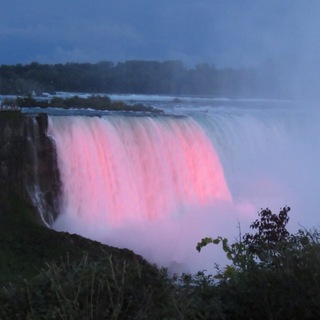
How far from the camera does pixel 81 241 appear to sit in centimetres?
1516

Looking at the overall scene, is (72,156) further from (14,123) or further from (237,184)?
(237,184)

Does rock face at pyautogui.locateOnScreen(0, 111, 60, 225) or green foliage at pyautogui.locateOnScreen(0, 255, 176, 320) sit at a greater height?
rock face at pyautogui.locateOnScreen(0, 111, 60, 225)

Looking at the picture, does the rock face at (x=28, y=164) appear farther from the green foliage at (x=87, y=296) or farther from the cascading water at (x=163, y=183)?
the green foliage at (x=87, y=296)

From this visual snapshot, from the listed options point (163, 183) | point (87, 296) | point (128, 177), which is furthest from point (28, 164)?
point (87, 296)

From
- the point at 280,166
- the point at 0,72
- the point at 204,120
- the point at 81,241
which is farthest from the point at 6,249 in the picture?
the point at 0,72

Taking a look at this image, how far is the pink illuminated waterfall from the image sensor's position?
61.7 ft

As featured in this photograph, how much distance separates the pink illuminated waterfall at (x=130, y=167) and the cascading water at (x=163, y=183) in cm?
3

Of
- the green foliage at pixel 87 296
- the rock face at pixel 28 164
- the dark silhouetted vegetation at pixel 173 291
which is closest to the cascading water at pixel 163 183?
the rock face at pixel 28 164

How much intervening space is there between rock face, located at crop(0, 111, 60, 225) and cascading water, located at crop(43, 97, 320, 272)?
1.00ft

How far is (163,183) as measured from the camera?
21.2 meters

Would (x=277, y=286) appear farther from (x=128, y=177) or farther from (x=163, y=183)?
(x=163, y=183)

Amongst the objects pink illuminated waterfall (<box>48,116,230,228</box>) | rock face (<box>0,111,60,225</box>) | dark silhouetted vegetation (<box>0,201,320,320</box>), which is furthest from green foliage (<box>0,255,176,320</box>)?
pink illuminated waterfall (<box>48,116,230,228</box>)

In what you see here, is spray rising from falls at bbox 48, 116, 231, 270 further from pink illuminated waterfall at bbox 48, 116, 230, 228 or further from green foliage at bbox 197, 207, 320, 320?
green foliage at bbox 197, 207, 320, 320

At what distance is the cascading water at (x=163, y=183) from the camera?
18.7 m
